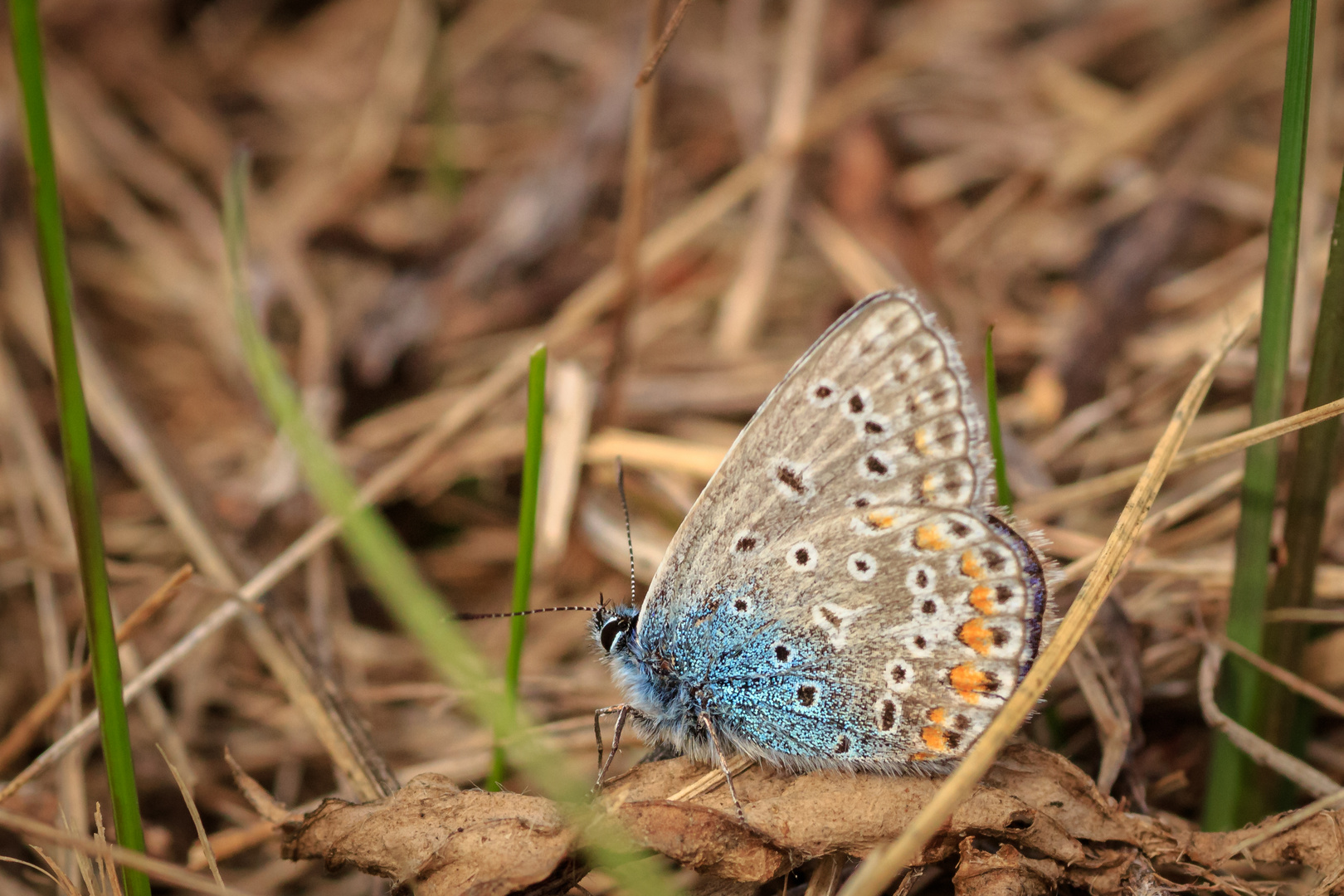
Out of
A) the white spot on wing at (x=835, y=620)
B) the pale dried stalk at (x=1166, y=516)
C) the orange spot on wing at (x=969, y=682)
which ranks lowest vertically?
the orange spot on wing at (x=969, y=682)

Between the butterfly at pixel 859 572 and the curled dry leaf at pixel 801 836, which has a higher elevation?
the butterfly at pixel 859 572

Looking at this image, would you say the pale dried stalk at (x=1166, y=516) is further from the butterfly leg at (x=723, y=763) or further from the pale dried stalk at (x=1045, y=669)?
the butterfly leg at (x=723, y=763)

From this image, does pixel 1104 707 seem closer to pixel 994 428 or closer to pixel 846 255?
pixel 994 428

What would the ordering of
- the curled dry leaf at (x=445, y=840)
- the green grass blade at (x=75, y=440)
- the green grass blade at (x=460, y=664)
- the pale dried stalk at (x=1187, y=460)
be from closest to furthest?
the green grass blade at (x=75, y=440)
the green grass blade at (x=460, y=664)
the curled dry leaf at (x=445, y=840)
the pale dried stalk at (x=1187, y=460)

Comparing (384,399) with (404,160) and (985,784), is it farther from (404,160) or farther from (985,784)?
(985,784)

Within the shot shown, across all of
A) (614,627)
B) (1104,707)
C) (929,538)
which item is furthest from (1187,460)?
(614,627)

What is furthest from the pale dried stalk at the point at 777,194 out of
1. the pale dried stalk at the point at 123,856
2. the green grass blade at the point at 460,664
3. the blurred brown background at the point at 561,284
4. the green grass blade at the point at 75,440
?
the pale dried stalk at the point at 123,856
